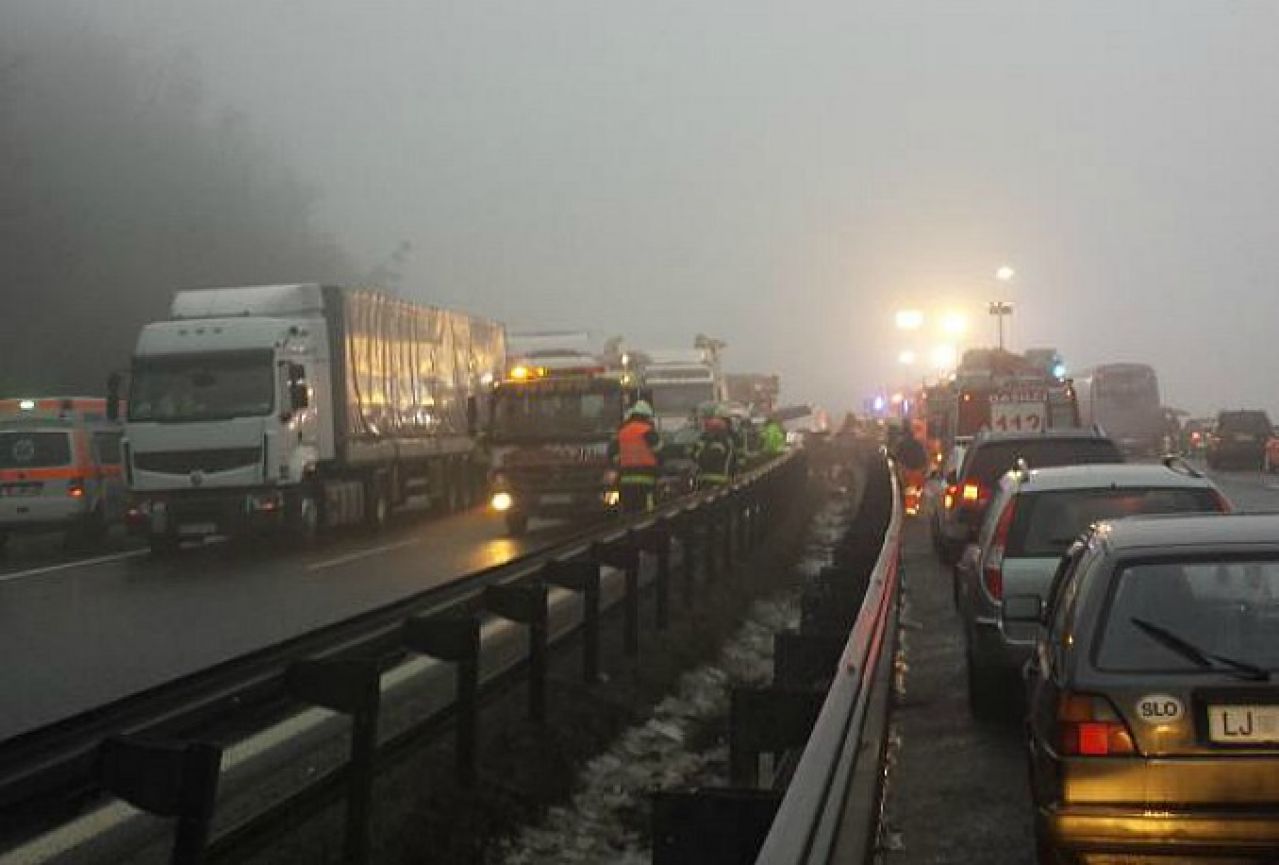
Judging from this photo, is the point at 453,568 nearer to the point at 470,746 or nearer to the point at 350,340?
the point at 350,340

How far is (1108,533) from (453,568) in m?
15.7

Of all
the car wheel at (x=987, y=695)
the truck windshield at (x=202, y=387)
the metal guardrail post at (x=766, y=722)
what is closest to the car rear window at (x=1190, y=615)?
the metal guardrail post at (x=766, y=722)

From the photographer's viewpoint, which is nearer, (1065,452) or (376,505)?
(1065,452)

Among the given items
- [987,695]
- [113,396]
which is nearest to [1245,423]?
[113,396]

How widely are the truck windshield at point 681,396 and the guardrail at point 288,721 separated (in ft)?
98.3

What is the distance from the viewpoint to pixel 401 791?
9117 millimetres

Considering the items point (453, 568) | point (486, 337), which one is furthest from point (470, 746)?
point (486, 337)

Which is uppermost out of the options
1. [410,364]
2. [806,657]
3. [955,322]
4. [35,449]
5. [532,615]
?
[955,322]

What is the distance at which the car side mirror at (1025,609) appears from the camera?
26.3 feet

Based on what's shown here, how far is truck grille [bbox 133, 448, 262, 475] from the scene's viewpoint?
26.2 metres

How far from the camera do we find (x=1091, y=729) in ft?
20.8

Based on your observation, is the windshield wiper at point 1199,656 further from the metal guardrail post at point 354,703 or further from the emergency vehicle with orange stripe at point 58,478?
the emergency vehicle with orange stripe at point 58,478

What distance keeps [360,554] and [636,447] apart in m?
4.21

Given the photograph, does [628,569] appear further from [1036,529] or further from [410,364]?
[410,364]
